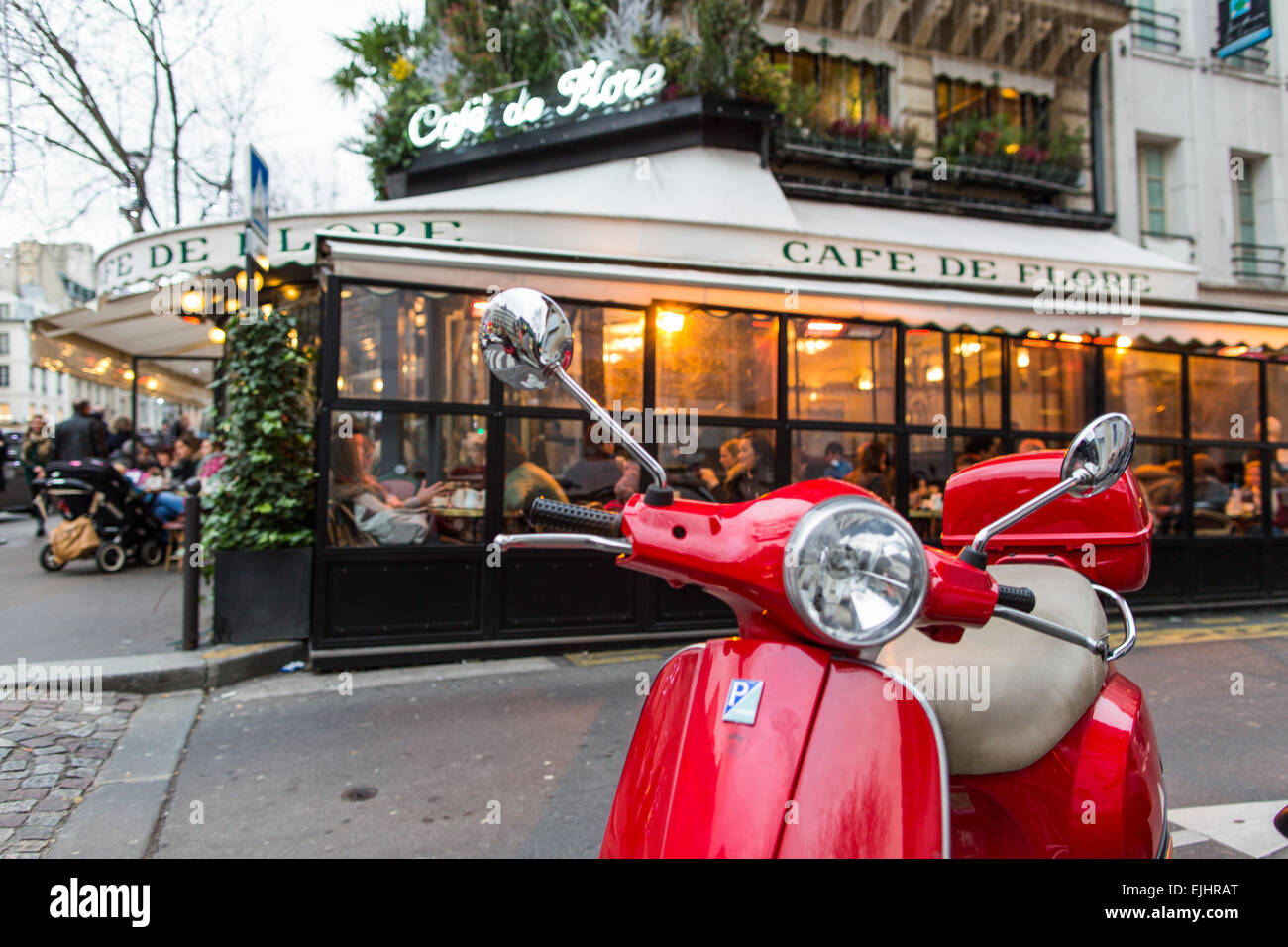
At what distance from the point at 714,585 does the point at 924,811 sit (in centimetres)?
53

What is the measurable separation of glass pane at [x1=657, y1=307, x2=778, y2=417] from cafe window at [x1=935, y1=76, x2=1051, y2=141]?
23.8 feet

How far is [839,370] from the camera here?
746 cm

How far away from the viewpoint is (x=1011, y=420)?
8.09 meters

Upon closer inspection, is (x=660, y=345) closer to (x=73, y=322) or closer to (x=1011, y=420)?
(x=1011, y=420)

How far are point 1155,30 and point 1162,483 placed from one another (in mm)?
9506

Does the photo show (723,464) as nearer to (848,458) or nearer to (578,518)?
(848,458)

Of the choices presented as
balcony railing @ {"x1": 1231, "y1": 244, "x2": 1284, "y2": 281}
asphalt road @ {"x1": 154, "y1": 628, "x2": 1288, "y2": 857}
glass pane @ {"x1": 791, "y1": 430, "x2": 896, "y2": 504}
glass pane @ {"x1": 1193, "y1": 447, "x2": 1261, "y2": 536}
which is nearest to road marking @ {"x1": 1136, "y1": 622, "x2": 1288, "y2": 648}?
asphalt road @ {"x1": 154, "y1": 628, "x2": 1288, "y2": 857}

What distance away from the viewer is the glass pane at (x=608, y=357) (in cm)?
668

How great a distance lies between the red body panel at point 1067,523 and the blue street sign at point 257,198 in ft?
16.2

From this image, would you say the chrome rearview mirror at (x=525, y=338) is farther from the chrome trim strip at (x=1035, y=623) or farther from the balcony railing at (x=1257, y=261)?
the balcony railing at (x=1257, y=261)

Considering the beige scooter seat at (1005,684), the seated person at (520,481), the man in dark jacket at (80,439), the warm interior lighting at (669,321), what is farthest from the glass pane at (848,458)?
the man in dark jacket at (80,439)

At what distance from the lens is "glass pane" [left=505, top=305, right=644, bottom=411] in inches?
263

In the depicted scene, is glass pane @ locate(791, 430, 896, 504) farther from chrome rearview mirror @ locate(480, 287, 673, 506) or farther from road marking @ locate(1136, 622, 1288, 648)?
chrome rearview mirror @ locate(480, 287, 673, 506)

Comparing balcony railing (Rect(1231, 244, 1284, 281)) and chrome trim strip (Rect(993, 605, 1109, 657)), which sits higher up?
balcony railing (Rect(1231, 244, 1284, 281))
